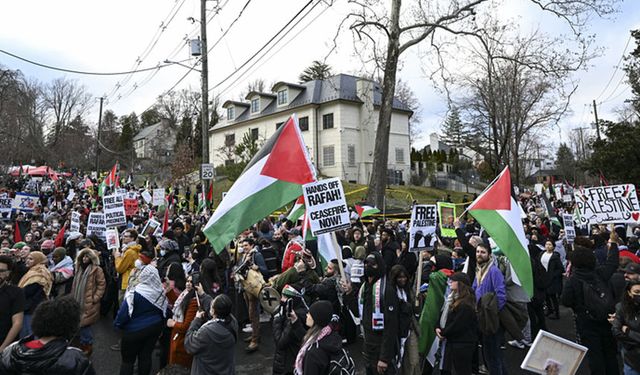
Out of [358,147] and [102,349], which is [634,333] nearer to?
[102,349]

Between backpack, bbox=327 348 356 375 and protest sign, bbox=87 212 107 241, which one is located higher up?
protest sign, bbox=87 212 107 241

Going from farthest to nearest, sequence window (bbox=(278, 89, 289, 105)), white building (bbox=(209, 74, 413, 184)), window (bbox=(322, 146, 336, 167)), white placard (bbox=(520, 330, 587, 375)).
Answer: window (bbox=(278, 89, 289, 105))
window (bbox=(322, 146, 336, 167))
white building (bbox=(209, 74, 413, 184))
white placard (bbox=(520, 330, 587, 375))

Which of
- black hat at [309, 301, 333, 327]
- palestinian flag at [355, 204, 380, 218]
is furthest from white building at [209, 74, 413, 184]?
black hat at [309, 301, 333, 327]

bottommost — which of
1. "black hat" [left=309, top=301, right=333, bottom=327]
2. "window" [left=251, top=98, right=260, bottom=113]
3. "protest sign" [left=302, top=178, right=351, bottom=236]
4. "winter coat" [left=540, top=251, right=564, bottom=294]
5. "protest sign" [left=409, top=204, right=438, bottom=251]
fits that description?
"winter coat" [left=540, top=251, right=564, bottom=294]

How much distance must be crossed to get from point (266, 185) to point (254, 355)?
283cm

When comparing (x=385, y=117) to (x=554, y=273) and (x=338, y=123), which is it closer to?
(x=554, y=273)

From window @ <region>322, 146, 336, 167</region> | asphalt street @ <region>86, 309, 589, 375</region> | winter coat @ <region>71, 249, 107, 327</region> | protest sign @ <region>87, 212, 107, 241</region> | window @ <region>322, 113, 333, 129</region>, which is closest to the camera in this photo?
winter coat @ <region>71, 249, 107, 327</region>

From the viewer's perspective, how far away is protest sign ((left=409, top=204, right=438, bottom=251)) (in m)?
7.50

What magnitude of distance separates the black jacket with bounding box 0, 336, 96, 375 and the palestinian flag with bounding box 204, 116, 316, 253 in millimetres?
2740

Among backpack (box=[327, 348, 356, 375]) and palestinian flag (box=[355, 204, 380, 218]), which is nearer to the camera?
backpack (box=[327, 348, 356, 375])

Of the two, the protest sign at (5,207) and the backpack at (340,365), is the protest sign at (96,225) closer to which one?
the protest sign at (5,207)

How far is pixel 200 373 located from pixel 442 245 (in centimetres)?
617

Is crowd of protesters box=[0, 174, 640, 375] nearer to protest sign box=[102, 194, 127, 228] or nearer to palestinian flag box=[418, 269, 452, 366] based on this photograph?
palestinian flag box=[418, 269, 452, 366]

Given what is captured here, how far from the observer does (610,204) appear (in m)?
8.70
